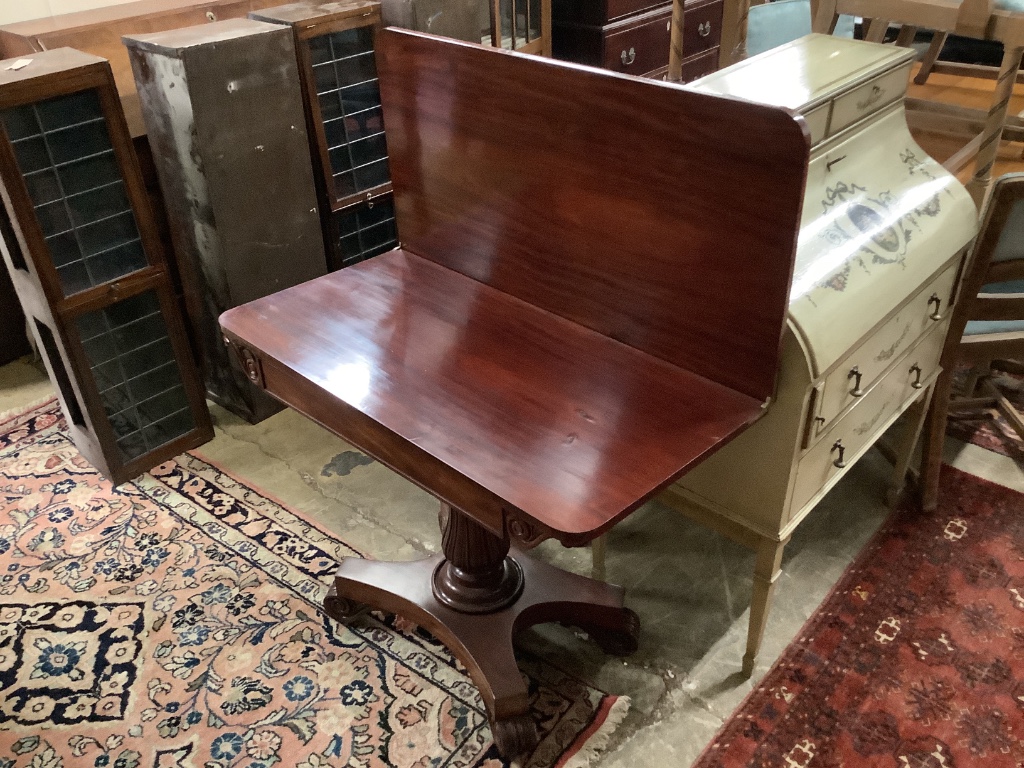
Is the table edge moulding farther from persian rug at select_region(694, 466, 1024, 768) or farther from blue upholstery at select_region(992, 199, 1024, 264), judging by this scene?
blue upholstery at select_region(992, 199, 1024, 264)

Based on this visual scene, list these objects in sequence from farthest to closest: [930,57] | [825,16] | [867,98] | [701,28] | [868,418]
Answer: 1. [701,28]
2. [930,57]
3. [825,16]
4. [868,418]
5. [867,98]

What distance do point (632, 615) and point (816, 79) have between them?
1066 millimetres

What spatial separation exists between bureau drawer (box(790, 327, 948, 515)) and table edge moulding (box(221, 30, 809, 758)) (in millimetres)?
305

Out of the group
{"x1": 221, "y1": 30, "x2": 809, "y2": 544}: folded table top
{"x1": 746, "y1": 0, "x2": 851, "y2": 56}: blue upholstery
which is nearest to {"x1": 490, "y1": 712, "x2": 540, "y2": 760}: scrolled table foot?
{"x1": 221, "y1": 30, "x2": 809, "y2": 544}: folded table top

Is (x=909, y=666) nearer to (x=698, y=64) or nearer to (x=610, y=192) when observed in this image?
(x=610, y=192)

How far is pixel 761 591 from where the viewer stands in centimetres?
158

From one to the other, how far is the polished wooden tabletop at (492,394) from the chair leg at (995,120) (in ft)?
4.14

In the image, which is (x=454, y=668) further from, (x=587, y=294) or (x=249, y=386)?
(x=249, y=386)

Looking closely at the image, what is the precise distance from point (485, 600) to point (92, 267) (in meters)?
1.23

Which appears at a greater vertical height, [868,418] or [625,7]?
[625,7]

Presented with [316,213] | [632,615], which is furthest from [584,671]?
[316,213]

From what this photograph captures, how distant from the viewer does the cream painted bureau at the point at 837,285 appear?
4.38 feet

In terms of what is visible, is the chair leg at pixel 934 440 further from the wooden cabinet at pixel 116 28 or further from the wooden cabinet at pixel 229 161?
the wooden cabinet at pixel 116 28

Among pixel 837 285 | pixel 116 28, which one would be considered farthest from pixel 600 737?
pixel 116 28
